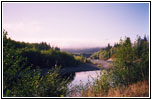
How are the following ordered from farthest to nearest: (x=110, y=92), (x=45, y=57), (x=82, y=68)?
(x=82, y=68)
(x=45, y=57)
(x=110, y=92)

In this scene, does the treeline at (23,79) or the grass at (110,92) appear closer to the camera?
the treeline at (23,79)

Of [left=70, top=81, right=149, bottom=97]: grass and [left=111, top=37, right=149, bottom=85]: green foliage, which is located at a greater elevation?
[left=111, top=37, right=149, bottom=85]: green foliage

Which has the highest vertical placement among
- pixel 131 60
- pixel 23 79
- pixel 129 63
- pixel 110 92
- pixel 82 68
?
pixel 131 60

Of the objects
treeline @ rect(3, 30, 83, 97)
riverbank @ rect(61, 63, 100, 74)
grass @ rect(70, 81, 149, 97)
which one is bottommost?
riverbank @ rect(61, 63, 100, 74)

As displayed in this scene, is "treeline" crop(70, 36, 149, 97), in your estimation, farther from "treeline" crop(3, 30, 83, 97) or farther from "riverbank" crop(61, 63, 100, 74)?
"riverbank" crop(61, 63, 100, 74)

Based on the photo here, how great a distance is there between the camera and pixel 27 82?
527 cm

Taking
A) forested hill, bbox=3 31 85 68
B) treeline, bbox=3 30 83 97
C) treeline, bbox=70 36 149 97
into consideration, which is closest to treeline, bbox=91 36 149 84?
treeline, bbox=70 36 149 97

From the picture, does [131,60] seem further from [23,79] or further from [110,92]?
[23,79]

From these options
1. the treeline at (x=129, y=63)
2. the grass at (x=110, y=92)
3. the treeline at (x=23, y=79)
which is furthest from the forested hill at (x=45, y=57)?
the grass at (x=110, y=92)

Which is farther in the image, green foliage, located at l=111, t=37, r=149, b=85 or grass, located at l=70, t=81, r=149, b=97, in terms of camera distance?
green foliage, located at l=111, t=37, r=149, b=85

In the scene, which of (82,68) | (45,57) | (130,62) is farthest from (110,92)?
(82,68)

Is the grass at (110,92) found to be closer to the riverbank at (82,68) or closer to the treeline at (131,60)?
the treeline at (131,60)

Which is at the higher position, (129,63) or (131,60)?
(131,60)

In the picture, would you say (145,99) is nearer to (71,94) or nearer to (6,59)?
(71,94)
